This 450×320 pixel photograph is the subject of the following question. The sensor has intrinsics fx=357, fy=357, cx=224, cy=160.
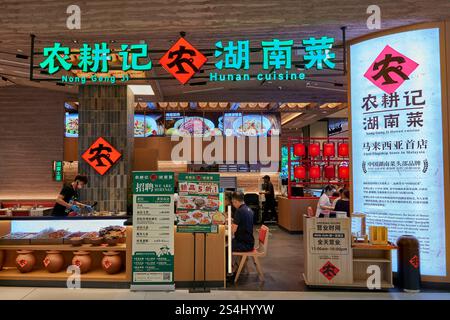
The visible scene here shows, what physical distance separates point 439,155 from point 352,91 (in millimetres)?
1605

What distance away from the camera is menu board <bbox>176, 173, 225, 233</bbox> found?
15.9 feet

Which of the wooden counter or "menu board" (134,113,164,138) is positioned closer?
the wooden counter

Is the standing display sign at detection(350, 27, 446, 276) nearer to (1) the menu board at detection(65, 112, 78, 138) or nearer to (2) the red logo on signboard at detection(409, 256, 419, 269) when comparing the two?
(2) the red logo on signboard at detection(409, 256, 419, 269)

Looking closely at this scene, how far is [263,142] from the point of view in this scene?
38.9 feet

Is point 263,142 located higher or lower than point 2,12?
lower

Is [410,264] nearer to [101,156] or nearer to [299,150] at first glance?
[299,150]

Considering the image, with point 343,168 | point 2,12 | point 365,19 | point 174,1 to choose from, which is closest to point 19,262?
point 2,12

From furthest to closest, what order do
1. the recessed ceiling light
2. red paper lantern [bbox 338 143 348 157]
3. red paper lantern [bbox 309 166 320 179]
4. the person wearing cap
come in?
1. the person wearing cap
2. red paper lantern [bbox 338 143 348 157]
3. red paper lantern [bbox 309 166 320 179]
4. the recessed ceiling light

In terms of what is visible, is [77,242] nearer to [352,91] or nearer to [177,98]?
[352,91]

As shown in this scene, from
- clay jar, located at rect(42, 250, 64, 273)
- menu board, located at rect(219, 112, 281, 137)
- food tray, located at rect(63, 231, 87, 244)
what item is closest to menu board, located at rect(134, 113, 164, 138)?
menu board, located at rect(219, 112, 281, 137)

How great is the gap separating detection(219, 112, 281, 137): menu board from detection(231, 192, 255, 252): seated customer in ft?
22.0

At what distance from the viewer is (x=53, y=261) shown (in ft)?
16.9

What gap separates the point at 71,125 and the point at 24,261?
671cm

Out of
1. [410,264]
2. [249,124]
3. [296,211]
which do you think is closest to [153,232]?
[410,264]
